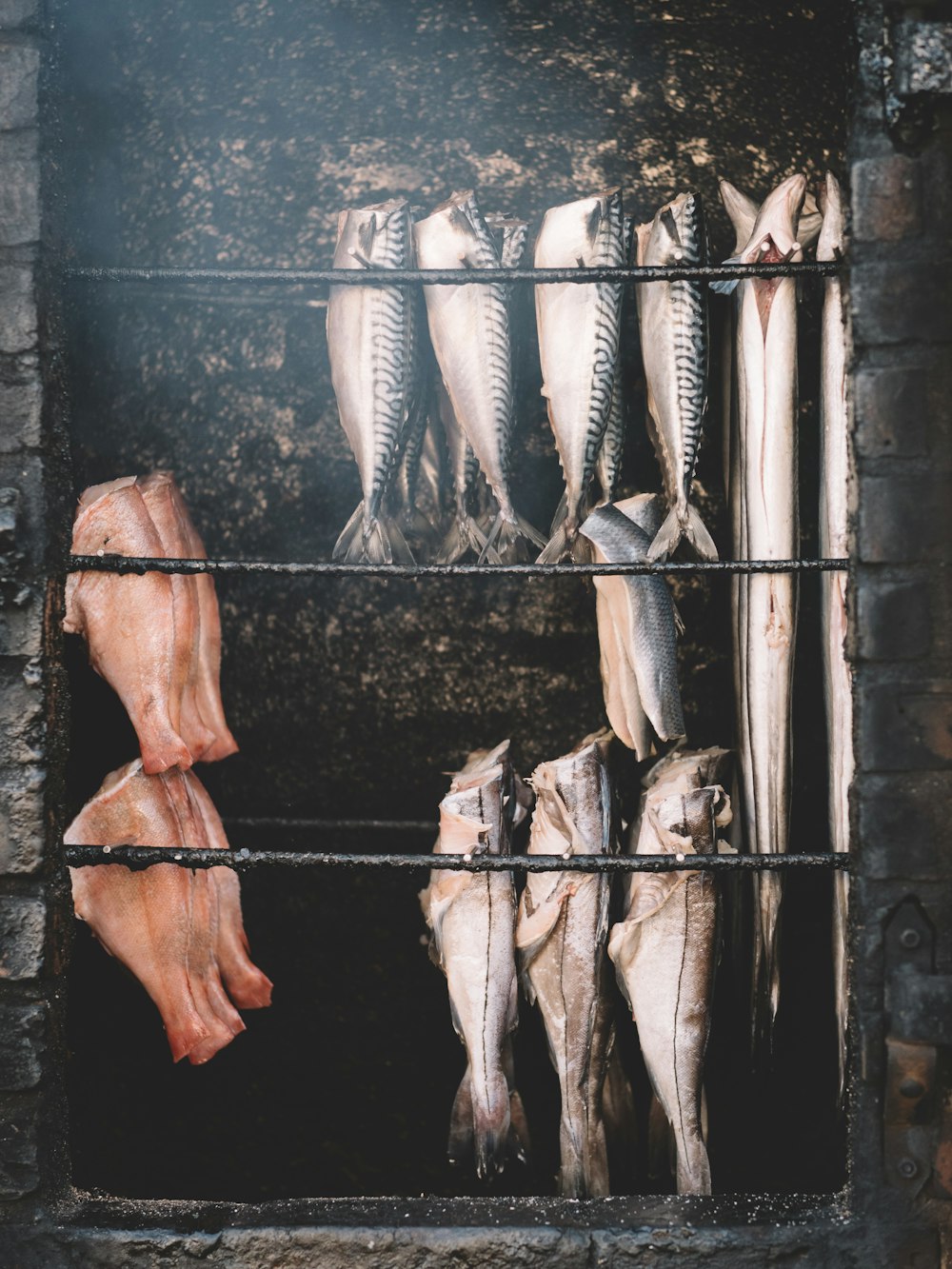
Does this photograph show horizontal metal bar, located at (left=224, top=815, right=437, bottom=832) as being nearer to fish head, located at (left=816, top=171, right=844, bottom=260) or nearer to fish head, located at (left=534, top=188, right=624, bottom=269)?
fish head, located at (left=534, top=188, right=624, bottom=269)

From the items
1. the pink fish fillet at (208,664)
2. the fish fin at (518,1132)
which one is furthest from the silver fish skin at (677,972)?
the pink fish fillet at (208,664)

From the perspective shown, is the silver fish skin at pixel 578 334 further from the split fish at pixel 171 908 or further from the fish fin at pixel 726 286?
the split fish at pixel 171 908

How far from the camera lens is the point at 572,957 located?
2.44 m

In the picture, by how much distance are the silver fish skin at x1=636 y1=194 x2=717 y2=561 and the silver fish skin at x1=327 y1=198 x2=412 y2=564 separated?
Answer: 2.17 feet

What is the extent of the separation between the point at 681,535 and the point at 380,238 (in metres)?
1.10

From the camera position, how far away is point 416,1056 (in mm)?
3027

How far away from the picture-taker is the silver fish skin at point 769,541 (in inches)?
94.9

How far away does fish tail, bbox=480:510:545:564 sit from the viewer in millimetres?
2469

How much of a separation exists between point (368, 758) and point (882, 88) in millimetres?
2296

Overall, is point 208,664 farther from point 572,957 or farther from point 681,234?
point 681,234

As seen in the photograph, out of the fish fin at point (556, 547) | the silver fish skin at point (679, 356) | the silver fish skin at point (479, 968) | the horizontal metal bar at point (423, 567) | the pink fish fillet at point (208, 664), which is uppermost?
the silver fish skin at point (679, 356)

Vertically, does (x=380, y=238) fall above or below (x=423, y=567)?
above

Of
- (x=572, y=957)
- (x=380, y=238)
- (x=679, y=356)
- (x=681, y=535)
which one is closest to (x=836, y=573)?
(x=681, y=535)

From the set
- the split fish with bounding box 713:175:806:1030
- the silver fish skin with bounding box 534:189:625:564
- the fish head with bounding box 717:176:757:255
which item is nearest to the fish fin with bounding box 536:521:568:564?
the silver fish skin with bounding box 534:189:625:564
